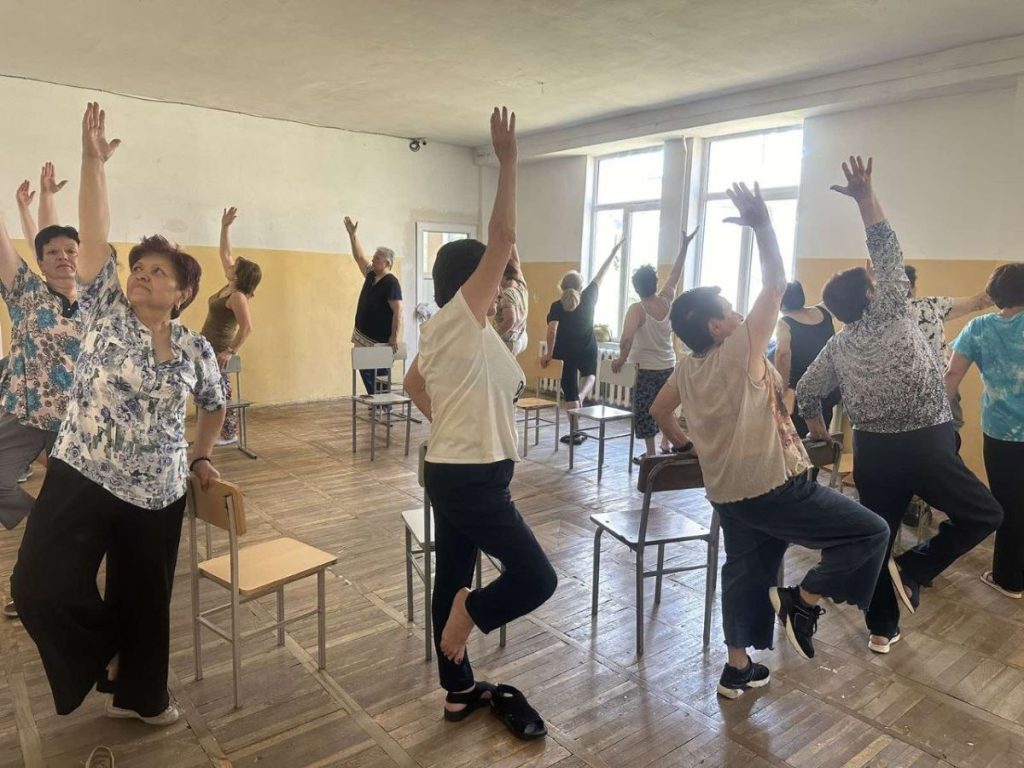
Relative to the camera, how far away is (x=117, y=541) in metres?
2.00

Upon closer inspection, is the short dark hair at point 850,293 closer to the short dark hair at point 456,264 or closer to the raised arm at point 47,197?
the short dark hair at point 456,264

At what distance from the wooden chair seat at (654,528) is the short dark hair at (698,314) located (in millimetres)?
834

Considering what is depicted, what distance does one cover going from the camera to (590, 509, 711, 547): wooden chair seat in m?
2.72

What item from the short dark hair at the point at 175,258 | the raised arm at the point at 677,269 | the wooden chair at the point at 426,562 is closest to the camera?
the short dark hair at the point at 175,258

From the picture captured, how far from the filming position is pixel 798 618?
238 centimetres

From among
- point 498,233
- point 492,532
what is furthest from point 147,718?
point 498,233

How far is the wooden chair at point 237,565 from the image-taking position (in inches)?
85.0

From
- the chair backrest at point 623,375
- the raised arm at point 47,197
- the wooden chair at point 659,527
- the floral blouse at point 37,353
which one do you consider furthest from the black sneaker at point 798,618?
the raised arm at point 47,197

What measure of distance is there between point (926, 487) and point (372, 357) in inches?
166

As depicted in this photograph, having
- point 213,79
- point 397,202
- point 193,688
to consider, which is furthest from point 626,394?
point 193,688

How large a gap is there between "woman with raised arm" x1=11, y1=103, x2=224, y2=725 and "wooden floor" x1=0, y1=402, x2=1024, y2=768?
1.09 feet

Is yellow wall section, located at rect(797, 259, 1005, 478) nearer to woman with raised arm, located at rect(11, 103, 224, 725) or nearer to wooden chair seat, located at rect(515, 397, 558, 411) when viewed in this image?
wooden chair seat, located at rect(515, 397, 558, 411)

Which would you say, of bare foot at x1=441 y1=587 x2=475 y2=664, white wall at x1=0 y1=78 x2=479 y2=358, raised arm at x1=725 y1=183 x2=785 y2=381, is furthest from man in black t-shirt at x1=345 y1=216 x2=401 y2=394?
raised arm at x1=725 y1=183 x2=785 y2=381

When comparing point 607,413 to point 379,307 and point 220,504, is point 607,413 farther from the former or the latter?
point 220,504
